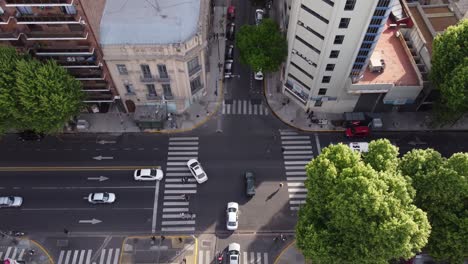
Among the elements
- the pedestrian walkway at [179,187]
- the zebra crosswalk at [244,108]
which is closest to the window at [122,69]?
the pedestrian walkway at [179,187]

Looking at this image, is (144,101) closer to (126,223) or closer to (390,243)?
(126,223)

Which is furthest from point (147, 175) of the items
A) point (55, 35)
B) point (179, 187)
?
point (55, 35)

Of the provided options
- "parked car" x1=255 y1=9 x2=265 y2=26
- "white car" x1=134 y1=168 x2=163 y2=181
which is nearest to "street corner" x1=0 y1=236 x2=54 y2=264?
"white car" x1=134 y1=168 x2=163 y2=181

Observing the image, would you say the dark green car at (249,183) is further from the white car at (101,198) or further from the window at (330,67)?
the white car at (101,198)

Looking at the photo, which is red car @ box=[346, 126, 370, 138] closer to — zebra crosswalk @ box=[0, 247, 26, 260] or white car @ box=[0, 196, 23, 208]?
white car @ box=[0, 196, 23, 208]

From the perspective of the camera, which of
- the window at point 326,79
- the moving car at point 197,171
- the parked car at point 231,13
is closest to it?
the window at point 326,79

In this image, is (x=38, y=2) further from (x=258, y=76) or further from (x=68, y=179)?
(x=258, y=76)

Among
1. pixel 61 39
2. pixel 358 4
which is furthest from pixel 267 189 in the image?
pixel 61 39
